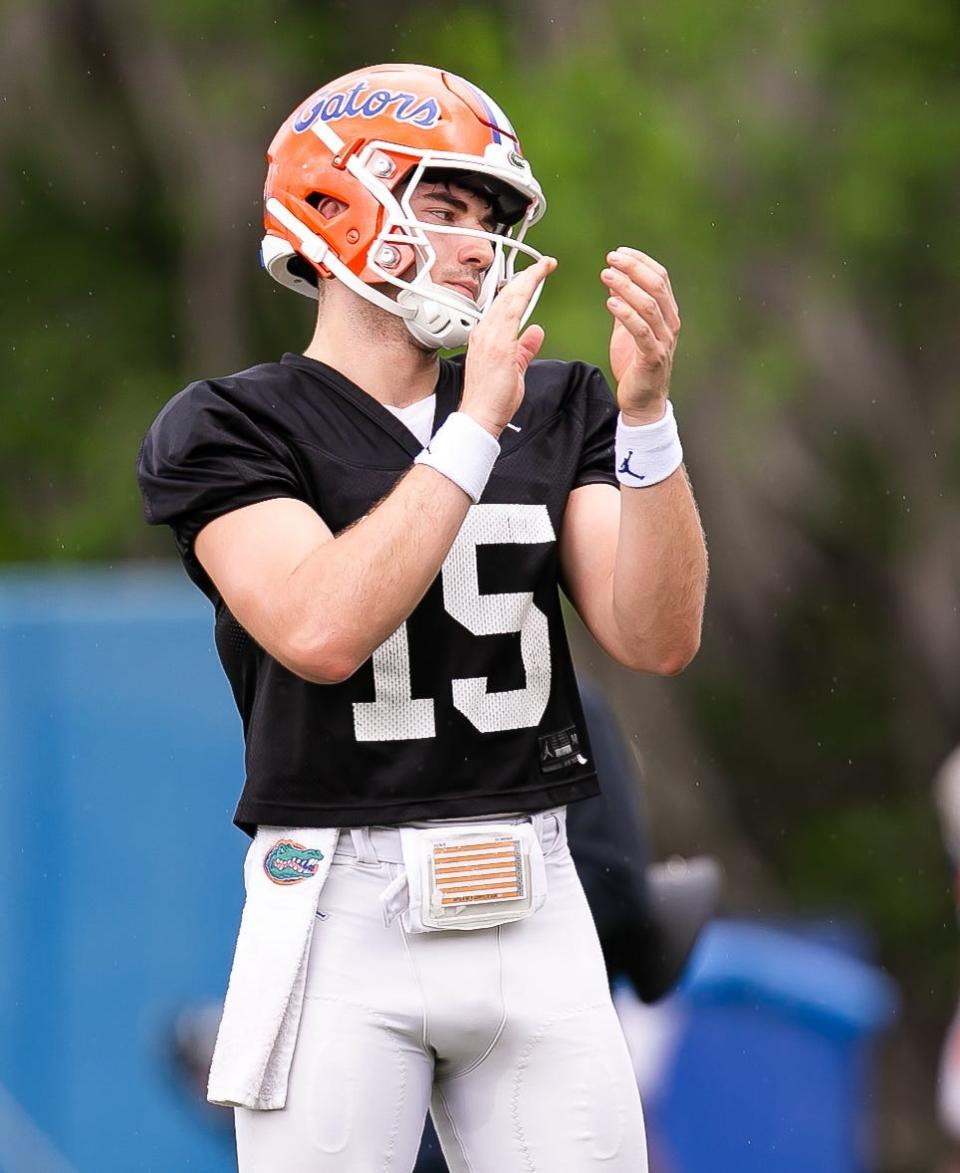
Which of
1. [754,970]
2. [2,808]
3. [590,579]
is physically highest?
[590,579]

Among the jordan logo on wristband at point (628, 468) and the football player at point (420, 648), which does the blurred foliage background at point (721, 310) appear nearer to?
the football player at point (420, 648)

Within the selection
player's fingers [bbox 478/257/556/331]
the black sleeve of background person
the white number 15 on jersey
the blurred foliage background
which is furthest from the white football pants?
the blurred foliage background

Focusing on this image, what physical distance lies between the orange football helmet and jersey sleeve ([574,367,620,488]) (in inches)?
9.0

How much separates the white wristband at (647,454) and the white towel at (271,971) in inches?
23.2

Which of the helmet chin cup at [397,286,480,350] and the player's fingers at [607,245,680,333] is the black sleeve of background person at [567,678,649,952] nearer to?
the helmet chin cup at [397,286,480,350]

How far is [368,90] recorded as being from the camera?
2.77m

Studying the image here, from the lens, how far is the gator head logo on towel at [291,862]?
249 centimetres

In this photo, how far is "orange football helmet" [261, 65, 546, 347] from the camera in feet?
8.67

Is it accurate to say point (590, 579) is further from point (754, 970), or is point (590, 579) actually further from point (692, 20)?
point (692, 20)

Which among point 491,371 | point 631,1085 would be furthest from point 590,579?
point 631,1085

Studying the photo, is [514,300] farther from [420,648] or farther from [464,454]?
[420,648]

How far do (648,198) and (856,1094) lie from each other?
417 centimetres

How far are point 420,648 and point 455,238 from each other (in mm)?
560

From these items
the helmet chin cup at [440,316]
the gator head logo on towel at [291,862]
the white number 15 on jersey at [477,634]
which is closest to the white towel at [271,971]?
the gator head logo on towel at [291,862]
